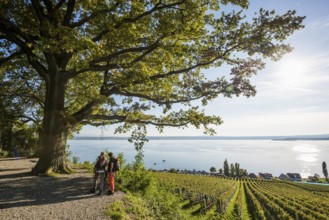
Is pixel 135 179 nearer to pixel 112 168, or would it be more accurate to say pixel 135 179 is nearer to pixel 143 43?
pixel 112 168

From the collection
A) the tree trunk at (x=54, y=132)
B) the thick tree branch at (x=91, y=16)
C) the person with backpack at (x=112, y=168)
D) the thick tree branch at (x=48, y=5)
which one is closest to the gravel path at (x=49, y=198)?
the person with backpack at (x=112, y=168)

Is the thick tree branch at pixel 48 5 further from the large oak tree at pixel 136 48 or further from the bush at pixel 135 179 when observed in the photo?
the bush at pixel 135 179

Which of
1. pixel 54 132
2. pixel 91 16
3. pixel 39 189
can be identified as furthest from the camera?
pixel 54 132

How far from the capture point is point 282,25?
15.5 m

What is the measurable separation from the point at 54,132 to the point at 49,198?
697 centimetres

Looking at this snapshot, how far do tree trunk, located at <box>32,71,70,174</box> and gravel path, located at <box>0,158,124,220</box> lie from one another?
1446mm

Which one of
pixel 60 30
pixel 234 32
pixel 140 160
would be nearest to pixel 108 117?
pixel 140 160

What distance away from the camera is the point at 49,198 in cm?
1145

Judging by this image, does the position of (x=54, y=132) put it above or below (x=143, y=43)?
below

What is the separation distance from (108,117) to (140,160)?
4.79 meters

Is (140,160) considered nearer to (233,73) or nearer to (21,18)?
(233,73)

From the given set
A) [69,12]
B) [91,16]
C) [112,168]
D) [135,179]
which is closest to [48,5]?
[69,12]

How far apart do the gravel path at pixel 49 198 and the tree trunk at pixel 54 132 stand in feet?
4.74

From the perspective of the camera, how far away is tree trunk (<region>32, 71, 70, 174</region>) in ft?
55.4
